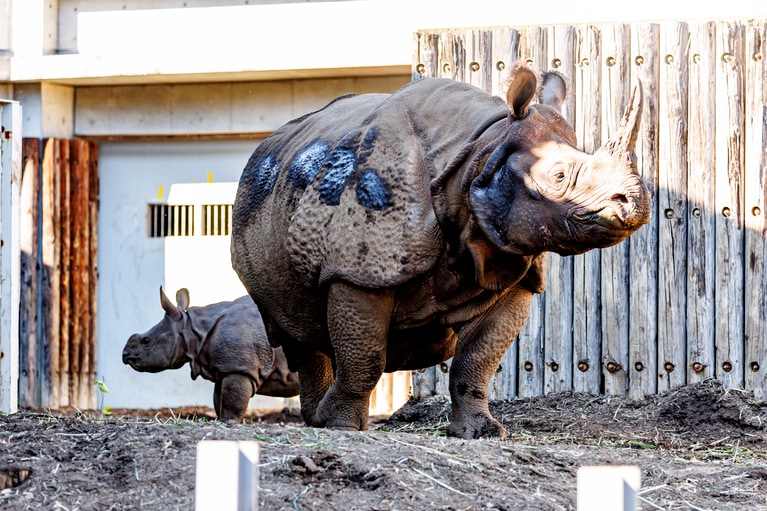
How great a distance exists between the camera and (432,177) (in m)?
6.44

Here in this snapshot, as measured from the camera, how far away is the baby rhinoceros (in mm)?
11250

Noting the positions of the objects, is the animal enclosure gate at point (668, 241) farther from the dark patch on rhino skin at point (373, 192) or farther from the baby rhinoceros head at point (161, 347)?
the dark patch on rhino skin at point (373, 192)

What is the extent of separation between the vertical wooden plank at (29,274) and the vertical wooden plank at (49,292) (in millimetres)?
69

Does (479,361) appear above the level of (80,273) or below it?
below

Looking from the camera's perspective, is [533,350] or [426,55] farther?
[426,55]

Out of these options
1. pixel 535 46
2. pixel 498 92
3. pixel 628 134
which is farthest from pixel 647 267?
pixel 628 134

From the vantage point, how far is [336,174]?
→ 262 inches

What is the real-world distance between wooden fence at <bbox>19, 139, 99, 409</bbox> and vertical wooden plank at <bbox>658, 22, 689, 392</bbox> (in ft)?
20.1

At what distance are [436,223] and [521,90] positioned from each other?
773 millimetres

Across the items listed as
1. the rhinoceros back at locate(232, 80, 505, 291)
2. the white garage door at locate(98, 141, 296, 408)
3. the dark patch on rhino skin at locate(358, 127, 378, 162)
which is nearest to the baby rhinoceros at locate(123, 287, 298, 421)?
the white garage door at locate(98, 141, 296, 408)

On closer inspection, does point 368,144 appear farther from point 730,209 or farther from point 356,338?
point 730,209

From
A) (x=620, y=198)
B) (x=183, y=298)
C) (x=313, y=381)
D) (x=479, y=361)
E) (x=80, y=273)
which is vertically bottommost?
(x=313, y=381)

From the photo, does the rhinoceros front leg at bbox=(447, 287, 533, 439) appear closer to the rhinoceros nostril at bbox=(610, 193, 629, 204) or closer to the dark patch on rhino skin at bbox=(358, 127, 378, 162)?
Result: the dark patch on rhino skin at bbox=(358, 127, 378, 162)

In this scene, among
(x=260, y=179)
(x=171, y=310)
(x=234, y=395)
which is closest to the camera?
(x=260, y=179)
